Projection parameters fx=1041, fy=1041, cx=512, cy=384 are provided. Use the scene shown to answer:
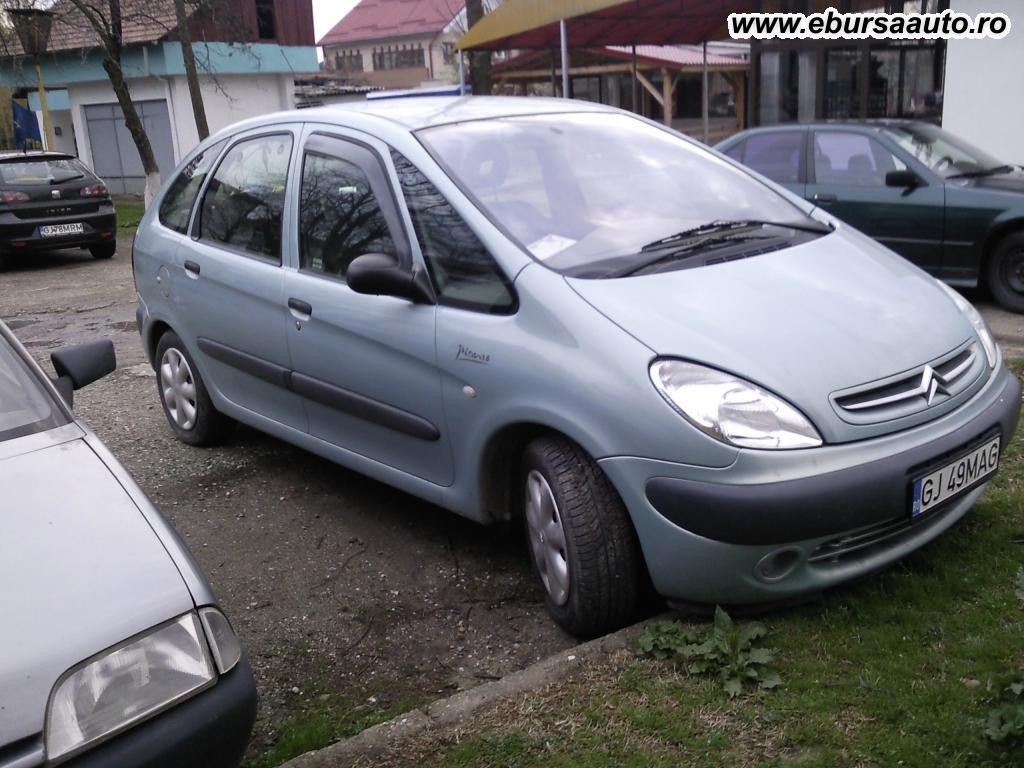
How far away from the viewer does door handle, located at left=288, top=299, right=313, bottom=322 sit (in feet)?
14.0

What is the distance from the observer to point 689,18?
62.4 ft

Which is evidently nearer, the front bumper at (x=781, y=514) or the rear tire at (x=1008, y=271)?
the front bumper at (x=781, y=514)

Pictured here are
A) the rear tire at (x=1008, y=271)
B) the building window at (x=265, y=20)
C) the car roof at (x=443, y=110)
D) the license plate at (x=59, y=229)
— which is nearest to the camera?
the car roof at (x=443, y=110)

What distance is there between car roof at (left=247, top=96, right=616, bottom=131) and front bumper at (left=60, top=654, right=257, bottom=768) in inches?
95.4

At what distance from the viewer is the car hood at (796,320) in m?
3.04

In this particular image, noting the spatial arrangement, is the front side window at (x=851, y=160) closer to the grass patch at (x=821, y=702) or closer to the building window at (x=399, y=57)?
the grass patch at (x=821, y=702)

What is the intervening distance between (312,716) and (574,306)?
150 centimetres

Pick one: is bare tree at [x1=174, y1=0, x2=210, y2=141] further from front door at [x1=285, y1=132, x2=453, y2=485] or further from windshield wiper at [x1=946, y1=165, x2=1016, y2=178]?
front door at [x1=285, y1=132, x2=453, y2=485]

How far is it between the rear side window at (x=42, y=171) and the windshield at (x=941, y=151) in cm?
1087

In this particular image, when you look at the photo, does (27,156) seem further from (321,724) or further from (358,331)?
(321,724)

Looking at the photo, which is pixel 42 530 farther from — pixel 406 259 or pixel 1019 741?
pixel 1019 741

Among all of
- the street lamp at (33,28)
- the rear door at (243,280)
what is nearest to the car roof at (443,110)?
the rear door at (243,280)

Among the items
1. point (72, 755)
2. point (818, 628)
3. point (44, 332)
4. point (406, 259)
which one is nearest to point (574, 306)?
point (406, 259)

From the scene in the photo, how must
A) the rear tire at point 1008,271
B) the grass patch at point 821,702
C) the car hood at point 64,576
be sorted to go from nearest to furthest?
the car hood at point 64,576 → the grass patch at point 821,702 → the rear tire at point 1008,271
